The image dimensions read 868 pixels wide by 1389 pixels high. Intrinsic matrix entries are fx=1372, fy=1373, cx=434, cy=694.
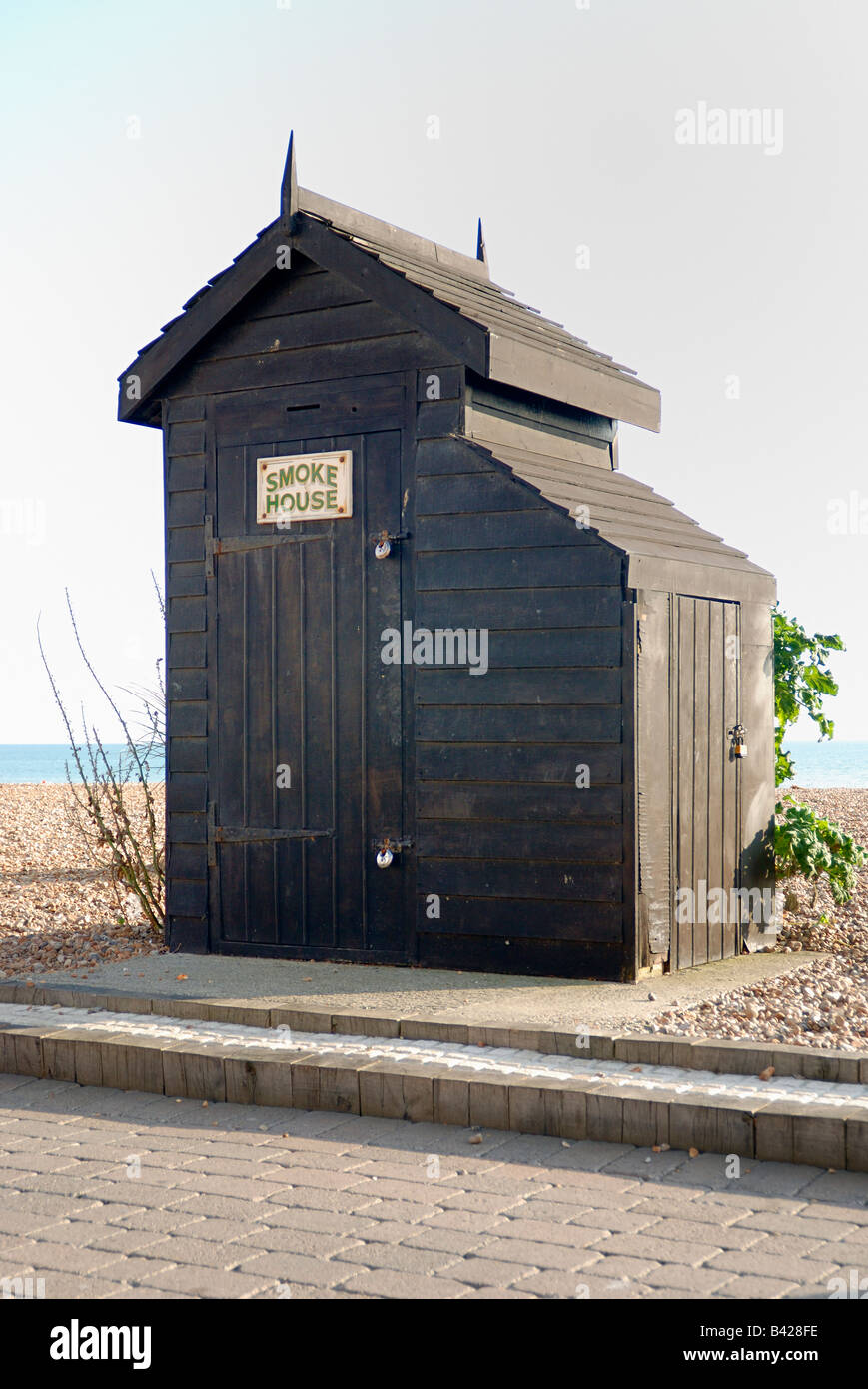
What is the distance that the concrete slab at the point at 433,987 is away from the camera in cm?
621

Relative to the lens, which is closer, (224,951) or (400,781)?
(400,781)

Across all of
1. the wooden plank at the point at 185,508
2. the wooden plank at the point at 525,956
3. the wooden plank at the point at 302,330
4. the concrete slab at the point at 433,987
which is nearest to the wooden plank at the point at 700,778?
the concrete slab at the point at 433,987

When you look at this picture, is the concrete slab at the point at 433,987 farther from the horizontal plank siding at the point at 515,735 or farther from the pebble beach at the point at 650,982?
the horizontal plank siding at the point at 515,735

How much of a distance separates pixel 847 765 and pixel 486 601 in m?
76.4

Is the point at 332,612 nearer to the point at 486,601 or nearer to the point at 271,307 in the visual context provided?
the point at 486,601

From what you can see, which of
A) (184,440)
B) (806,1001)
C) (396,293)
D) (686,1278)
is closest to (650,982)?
(806,1001)

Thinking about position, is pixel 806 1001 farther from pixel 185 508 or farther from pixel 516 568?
pixel 185 508

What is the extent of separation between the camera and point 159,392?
8.79 meters

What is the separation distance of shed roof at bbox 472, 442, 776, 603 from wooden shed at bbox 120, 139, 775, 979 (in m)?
0.03

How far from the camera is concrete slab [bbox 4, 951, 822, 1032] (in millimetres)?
6207

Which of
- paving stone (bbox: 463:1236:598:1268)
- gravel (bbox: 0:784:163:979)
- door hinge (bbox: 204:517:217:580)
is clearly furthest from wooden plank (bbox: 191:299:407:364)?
paving stone (bbox: 463:1236:598:1268)

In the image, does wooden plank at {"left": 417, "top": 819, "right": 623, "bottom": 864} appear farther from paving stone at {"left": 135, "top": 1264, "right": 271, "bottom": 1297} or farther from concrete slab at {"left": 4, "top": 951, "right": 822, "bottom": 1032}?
paving stone at {"left": 135, "top": 1264, "right": 271, "bottom": 1297}

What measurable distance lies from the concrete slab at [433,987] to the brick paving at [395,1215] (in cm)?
109
